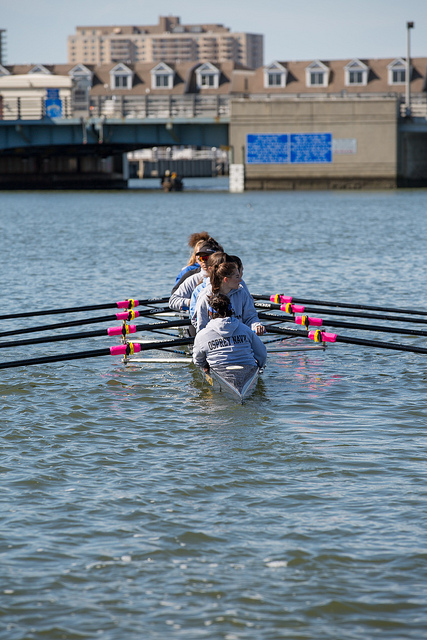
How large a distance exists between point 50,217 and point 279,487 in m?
42.3

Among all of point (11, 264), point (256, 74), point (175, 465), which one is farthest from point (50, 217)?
point (256, 74)

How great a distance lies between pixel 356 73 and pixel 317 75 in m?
4.01

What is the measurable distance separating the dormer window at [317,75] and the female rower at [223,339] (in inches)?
3228

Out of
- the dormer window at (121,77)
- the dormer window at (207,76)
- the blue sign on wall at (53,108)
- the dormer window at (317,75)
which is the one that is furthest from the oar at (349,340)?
the dormer window at (121,77)

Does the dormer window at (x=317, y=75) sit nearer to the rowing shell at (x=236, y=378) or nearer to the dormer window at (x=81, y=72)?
the dormer window at (x=81, y=72)

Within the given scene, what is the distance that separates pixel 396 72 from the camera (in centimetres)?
8681

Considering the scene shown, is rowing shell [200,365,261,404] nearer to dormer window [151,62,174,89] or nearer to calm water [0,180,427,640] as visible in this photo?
calm water [0,180,427,640]

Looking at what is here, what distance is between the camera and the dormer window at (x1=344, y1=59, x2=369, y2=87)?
283 feet

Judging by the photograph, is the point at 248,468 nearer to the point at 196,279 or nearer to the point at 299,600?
the point at 299,600

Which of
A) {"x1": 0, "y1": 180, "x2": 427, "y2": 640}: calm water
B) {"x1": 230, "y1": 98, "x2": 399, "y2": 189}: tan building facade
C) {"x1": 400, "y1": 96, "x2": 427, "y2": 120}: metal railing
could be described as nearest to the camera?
{"x1": 0, "y1": 180, "x2": 427, "y2": 640}: calm water

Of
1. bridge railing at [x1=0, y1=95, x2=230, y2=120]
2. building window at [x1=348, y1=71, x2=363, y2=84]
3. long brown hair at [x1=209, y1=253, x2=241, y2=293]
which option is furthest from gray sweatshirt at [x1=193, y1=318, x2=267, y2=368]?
building window at [x1=348, y1=71, x2=363, y2=84]

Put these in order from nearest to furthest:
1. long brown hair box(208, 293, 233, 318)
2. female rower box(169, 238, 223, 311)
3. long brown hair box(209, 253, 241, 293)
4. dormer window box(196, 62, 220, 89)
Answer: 1. long brown hair box(209, 253, 241, 293)
2. long brown hair box(208, 293, 233, 318)
3. female rower box(169, 238, 223, 311)
4. dormer window box(196, 62, 220, 89)

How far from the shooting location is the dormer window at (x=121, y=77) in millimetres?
94375

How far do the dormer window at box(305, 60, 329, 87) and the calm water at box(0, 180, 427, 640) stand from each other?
7658cm
